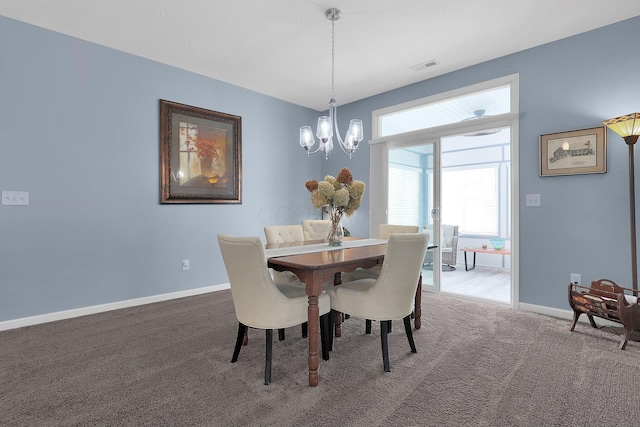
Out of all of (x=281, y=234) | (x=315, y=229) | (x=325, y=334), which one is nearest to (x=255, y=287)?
(x=325, y=334)

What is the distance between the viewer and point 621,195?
2.91 m

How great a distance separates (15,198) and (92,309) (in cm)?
125

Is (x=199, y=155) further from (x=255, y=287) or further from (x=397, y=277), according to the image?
(x=397, y=277)

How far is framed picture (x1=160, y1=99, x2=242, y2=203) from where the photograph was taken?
3863 millimetres

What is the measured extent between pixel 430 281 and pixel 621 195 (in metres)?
2.14

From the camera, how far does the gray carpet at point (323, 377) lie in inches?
66.2

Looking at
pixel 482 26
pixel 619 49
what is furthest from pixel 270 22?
pixel 619 49

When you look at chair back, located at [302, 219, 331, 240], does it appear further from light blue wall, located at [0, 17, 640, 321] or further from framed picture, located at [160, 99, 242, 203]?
light blue wall, located at [0, 17, 640, 321]

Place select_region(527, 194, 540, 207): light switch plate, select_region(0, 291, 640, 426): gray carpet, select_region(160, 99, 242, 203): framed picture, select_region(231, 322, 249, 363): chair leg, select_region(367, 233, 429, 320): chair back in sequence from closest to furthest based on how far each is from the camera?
select_region(0, 291, 640, 426): gray carpet, select_region(367, 233, 429, 320): chair back, select_region(231, 322, 249, 363): chair leg, select_region(527, 194, 540, 207): light switch plate, select_region(160, 99, 242, 203): framed picture

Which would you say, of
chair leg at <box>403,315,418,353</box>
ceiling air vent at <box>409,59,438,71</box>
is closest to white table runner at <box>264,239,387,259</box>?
chair leg at <box>403,315,418,353</box>

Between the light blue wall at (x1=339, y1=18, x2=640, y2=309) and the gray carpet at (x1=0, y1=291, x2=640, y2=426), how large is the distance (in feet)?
1.85

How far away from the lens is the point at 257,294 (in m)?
1.96

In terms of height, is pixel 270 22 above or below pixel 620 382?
above

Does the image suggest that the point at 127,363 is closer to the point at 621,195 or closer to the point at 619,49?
the point at 621,195
